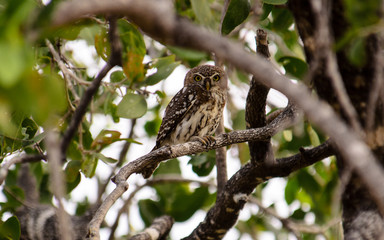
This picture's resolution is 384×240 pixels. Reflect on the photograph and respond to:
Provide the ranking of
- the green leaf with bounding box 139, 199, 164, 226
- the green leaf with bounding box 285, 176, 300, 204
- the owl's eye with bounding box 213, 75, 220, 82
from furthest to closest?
1. the green leaf with bounding box 285, 176, 300, 204
2. the owl's eye with bounding box 213, 75, 220, 82
3. the green leaf with bounding box 139, 199, 164, 226

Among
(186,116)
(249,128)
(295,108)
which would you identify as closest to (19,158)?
(186,116)

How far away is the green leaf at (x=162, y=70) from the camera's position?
413 centimetres

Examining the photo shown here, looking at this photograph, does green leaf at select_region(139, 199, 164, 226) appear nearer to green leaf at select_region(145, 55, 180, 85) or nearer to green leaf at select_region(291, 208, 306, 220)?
green leaf at select_region(291, 208, 306, 220)

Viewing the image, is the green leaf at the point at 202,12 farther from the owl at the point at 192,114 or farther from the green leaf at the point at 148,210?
the green leaf at the point at 148,210

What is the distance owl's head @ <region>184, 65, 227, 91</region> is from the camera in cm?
559

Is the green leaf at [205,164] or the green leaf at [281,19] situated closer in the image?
the green leaf at [281,19]

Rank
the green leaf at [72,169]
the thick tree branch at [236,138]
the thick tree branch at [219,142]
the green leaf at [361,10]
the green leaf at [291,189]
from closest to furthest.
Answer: the green leaf at [361,10] → the thick tree branch at [219,142] → the thick tree branch at [236,138] → the green leaf at [72,169] → the green leaf at [291,189]

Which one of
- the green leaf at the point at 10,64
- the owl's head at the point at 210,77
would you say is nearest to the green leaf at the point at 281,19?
the owl's head at the point at 210,77

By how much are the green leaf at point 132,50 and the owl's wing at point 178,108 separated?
Result: 1.50 m

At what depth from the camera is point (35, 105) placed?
160 cm

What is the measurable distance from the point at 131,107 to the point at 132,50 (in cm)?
53

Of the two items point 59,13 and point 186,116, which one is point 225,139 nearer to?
point 186,116

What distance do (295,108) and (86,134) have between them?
6.37 ft

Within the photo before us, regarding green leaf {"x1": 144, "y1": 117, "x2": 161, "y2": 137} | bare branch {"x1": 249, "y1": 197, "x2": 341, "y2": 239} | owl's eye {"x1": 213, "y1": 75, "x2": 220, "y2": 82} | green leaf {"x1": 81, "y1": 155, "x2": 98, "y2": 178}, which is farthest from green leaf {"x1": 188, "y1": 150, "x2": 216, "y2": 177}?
green leaf {"x1": 144, "y1": 117, "x2": 161, "y2": 137}
